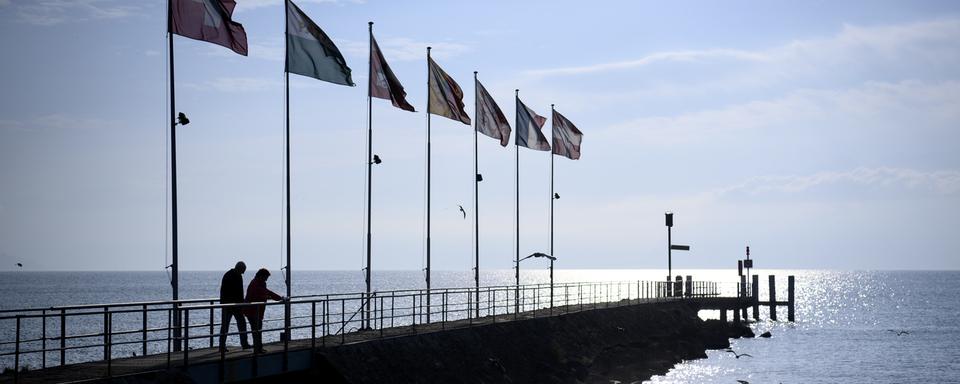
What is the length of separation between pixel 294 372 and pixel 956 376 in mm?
42701

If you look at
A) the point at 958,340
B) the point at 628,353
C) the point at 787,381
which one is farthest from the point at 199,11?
the point at 958,340

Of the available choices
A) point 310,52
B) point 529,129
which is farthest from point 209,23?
point 529,129

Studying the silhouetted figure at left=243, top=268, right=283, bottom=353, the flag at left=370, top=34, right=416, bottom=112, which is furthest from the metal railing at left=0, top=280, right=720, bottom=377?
the flag at left=370, top=34, right=416, bottom=112

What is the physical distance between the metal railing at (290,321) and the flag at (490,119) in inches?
208

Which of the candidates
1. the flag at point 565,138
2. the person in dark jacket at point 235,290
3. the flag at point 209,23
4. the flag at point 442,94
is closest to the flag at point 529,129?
the flag at point 565,138

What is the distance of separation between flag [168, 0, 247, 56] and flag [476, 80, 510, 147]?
15.3 meters

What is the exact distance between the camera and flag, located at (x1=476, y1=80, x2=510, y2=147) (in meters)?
38.8

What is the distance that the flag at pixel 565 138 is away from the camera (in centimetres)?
4600

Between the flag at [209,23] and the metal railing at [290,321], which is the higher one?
the flag at [209,23]

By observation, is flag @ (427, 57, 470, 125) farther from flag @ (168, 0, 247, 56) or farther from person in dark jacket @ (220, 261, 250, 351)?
person in dark jacket @ (220, 261, 250, 351)

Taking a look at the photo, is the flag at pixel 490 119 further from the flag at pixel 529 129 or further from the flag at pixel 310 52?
the flag at pixel 310 52

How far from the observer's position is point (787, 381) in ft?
164

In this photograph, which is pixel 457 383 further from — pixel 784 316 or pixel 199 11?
pixel 784 316

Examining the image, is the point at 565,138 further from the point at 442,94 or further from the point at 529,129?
the point at 442,94
